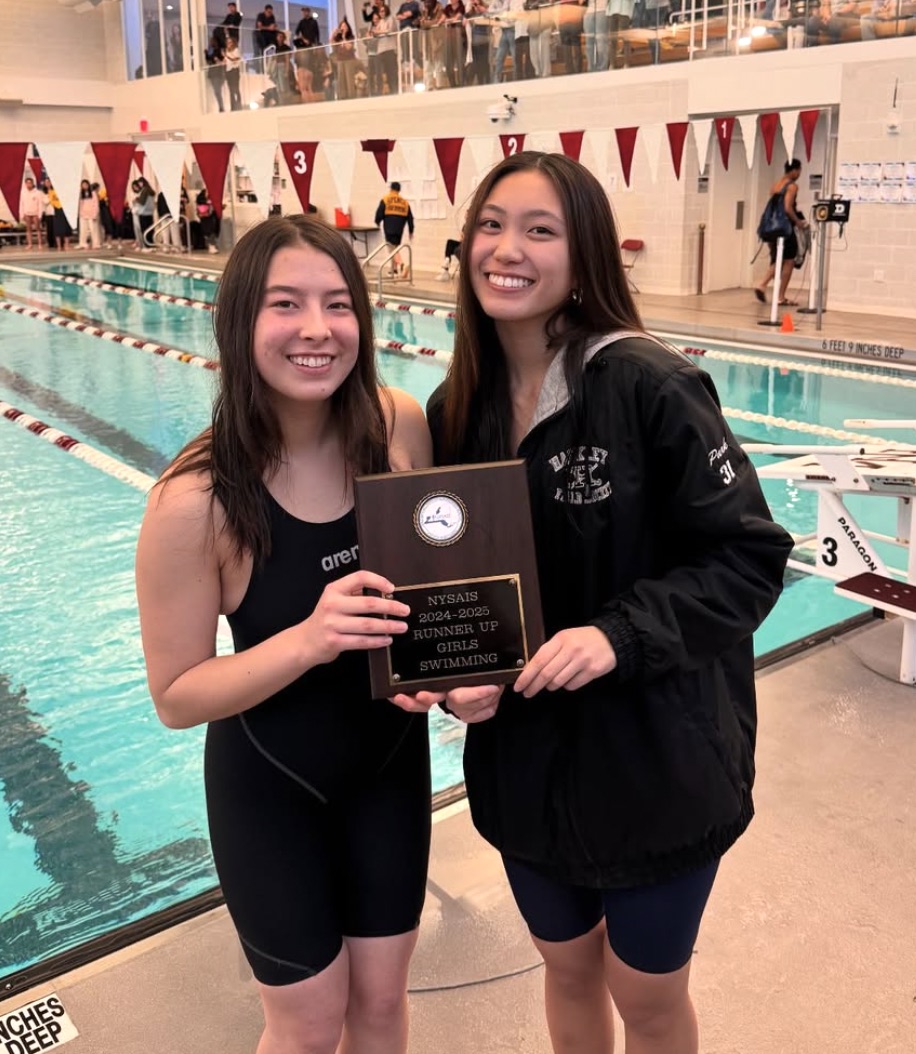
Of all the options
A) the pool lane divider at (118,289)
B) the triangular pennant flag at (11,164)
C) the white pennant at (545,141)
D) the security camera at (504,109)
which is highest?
the security camera at (504,109)

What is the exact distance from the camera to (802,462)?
3.97m

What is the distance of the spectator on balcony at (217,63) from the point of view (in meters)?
23.1

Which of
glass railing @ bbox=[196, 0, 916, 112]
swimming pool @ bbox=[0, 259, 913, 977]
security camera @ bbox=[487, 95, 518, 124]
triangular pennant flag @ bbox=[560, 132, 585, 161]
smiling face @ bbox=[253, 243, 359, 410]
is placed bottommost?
swimming pool @ bbox=[0, 259, 913, 977]

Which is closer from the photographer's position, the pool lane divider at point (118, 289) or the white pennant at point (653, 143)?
the white pennant at point (653, 143)

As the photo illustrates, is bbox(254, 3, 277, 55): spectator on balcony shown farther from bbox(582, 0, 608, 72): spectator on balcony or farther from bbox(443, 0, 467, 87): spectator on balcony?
bbox(582, 0, 608, 72): spectator on balcony

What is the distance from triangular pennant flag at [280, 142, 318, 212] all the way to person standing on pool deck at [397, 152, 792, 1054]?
9119mm

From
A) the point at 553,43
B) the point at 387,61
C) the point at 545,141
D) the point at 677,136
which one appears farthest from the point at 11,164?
the point at 387,61

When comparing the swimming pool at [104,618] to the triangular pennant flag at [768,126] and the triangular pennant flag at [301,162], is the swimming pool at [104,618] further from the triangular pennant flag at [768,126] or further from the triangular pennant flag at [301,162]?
the triangular pennant flag at [768,126]

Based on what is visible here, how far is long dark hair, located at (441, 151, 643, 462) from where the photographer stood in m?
1.44

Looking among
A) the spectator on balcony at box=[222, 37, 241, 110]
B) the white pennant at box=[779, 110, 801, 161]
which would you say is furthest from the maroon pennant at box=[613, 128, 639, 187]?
the spectator on balcony at box=[222, 37, 241, 110]

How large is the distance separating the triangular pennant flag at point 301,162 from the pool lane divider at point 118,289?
82.7 inches

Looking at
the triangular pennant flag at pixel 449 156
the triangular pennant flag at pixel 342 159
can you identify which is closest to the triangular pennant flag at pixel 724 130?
the triangular pennant flag at pixel 449 156

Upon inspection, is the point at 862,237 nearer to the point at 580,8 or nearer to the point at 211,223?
the point at 580,8

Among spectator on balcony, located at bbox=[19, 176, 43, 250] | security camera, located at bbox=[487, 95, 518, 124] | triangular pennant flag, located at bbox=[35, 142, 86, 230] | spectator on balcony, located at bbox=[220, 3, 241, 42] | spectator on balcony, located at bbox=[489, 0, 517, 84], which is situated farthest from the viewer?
spectator on balcony, located at bbox=[220, 3, 241, 42]
